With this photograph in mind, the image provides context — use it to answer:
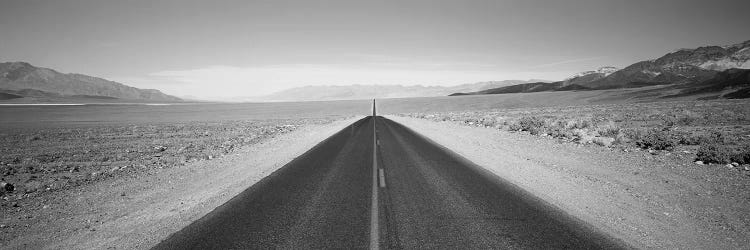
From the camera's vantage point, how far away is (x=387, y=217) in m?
6.39

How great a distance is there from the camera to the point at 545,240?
5.39 meters

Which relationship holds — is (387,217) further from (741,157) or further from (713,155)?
(741,157)

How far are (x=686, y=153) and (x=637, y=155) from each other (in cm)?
150

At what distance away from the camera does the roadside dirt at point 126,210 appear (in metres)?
6.06

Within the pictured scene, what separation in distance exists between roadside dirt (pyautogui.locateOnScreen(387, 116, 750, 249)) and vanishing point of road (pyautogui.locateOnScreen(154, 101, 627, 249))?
701 millimetres

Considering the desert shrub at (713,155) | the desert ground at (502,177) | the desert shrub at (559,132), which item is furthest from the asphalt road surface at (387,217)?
the desert shrub at (559,132)

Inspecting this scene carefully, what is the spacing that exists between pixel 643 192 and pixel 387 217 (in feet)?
20.6

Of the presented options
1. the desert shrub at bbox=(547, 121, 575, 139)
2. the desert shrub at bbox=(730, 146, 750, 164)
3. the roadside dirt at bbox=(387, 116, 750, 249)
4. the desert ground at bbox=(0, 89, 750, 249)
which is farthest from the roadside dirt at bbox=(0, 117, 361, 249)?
the desert shrub at bbox=(547, 121, 575, 139)

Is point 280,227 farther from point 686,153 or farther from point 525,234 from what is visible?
point 686,153

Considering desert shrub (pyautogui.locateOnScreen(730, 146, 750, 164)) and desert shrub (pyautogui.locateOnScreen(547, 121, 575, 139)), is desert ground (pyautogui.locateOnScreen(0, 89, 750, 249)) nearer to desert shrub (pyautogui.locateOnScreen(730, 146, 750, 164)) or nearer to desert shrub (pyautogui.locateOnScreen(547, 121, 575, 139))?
desert shrub (pyautogui.locateOnScreen(730, 146, 750, 164))

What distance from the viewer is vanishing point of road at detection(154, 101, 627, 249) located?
5363mm

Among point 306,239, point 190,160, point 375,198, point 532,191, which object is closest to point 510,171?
point 532,191

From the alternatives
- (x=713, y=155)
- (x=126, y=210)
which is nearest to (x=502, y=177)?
(x=713, y=155)

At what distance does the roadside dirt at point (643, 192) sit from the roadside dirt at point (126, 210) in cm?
746
